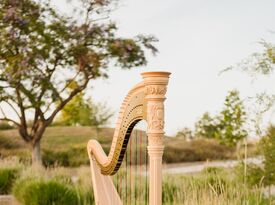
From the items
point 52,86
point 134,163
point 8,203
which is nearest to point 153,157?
point 134,163

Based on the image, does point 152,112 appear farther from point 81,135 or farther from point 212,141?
point 81,135

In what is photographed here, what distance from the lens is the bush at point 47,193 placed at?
21.2 ft

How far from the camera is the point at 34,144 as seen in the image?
1196cm

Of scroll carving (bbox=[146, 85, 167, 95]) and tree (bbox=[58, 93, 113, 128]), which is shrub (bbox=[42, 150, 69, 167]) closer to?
tree (bbox=[58, 93, 113, 128])

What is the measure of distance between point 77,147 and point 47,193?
776 cm

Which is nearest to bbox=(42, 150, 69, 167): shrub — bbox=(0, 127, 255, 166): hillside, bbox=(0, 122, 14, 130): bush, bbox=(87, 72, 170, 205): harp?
bbox=(0, 127, 255, 166): hillside

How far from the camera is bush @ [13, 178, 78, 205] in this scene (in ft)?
21.2

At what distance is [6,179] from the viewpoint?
28.4 ft

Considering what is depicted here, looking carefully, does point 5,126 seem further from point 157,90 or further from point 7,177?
point 157,90

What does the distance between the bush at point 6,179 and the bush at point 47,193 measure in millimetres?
1967

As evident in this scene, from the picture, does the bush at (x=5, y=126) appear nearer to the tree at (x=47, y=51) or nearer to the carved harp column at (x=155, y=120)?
the tree at (x=47, y=51)

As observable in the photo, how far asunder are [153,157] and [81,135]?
52.7 ft

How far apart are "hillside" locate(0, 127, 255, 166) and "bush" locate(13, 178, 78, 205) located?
555cm

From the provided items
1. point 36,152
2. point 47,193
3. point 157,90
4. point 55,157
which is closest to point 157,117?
point 157,90
